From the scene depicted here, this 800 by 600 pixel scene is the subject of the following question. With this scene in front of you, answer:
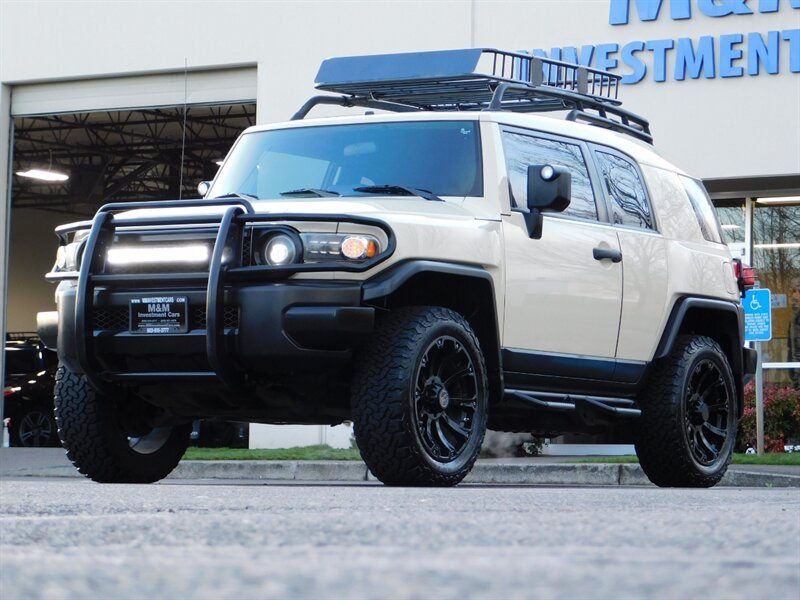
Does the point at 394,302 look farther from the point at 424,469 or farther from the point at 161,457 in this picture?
the point at 161,457

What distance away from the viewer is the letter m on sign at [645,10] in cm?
1748

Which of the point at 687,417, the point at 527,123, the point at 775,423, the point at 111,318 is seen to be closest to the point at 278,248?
the point at 111,318

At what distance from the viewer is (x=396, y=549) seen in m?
3.16

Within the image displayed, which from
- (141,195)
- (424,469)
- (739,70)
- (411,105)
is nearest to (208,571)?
(424,469)

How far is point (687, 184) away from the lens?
9.82 meters

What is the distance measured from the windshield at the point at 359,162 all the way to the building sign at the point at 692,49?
9.78 m

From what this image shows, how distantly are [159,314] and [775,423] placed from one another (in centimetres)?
1219

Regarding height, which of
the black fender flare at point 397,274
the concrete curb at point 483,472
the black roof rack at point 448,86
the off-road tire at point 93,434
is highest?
the black roof rack at point 448,86

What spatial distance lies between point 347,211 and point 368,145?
115 cm

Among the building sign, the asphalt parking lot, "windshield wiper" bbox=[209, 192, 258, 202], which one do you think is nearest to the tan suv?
"windshield wiper" bbox=[209, 192, 258, 202]

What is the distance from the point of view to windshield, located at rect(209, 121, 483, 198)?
311 inches

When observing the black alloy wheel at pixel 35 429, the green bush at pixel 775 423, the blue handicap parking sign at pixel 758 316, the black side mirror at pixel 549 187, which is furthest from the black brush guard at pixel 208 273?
the black alloy wheel at pixel 35 429

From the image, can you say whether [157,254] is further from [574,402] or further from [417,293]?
[574,402]

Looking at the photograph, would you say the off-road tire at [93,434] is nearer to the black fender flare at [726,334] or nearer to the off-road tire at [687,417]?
the off-road tire at [687,417]
